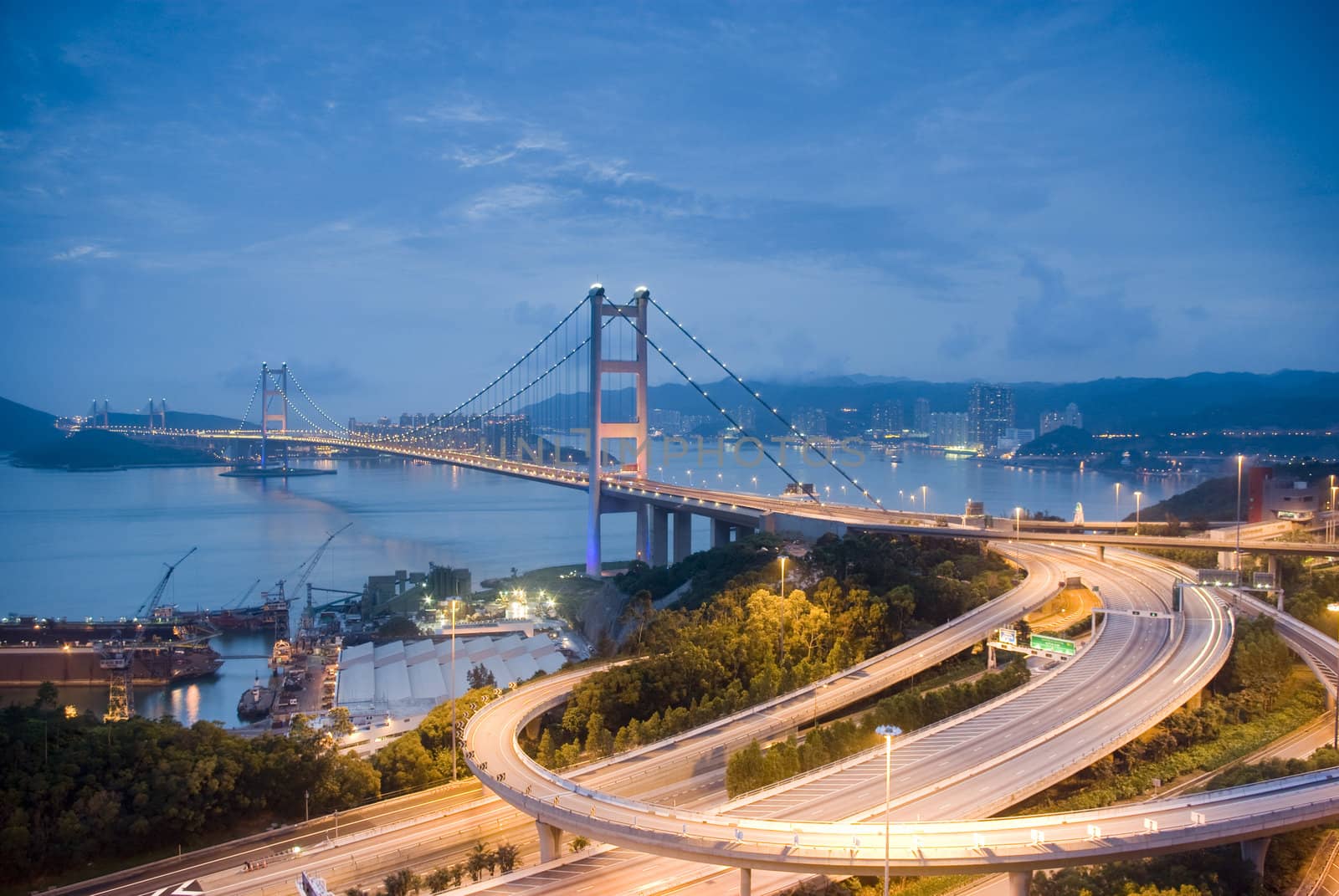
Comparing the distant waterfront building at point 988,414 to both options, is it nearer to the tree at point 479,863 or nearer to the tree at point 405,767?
the tree at point 405,767

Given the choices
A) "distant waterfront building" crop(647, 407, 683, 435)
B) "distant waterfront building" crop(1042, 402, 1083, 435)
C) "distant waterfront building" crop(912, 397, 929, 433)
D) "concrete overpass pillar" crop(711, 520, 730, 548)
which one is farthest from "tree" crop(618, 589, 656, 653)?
"distant waterfront building" crop(912, 397, 929, 433)

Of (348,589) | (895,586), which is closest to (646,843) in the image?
(895,586)

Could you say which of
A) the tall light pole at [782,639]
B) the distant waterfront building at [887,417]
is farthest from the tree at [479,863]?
the distant waterfront building at [887,417]

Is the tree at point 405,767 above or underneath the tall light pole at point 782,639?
underneath

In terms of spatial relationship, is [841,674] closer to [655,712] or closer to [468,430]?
[655,712]

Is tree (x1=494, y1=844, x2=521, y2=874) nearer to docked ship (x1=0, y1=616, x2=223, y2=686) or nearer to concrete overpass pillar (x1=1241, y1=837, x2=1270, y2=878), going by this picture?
concrete overpass pillar (x1=1241, y1=837, x2=1270, y2=878)

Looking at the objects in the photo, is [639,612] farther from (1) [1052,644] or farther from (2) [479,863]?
(2) [479,863]
